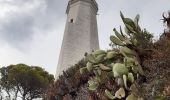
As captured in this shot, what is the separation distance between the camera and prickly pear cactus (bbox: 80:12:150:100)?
23.3 feet

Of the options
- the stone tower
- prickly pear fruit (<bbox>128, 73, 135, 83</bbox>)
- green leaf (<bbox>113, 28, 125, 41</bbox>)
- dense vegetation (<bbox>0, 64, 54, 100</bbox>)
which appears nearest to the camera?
prickly pear fruit (<bbox>128, 73, 135, 83</bbox>)

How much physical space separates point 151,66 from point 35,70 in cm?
2569

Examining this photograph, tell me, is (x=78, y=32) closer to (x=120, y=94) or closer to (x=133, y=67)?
(x=133, y=67)

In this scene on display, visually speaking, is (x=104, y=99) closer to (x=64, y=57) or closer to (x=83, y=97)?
(x=83, y=97)

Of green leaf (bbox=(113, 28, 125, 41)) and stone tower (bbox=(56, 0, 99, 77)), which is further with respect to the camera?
stone tower (bbox=(56, 0, 99, 77))

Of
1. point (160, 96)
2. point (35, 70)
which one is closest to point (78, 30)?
point (35, 70)

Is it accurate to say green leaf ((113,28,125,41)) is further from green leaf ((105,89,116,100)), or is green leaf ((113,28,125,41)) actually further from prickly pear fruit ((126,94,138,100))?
prickly pear fruit ((126,94,138,100))

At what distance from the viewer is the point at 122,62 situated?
778 cm

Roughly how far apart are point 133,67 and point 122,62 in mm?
564

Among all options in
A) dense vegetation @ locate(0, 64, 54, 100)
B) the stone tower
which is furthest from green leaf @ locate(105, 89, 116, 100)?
dense vegetation @ locate(0, 64, 54, 100)

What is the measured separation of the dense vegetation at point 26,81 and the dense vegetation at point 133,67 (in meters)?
23.0

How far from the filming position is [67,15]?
23.0 meters

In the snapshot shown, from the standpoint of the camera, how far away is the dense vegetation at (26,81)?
3161 cm

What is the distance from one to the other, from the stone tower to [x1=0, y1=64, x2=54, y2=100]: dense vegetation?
31.2 feet
